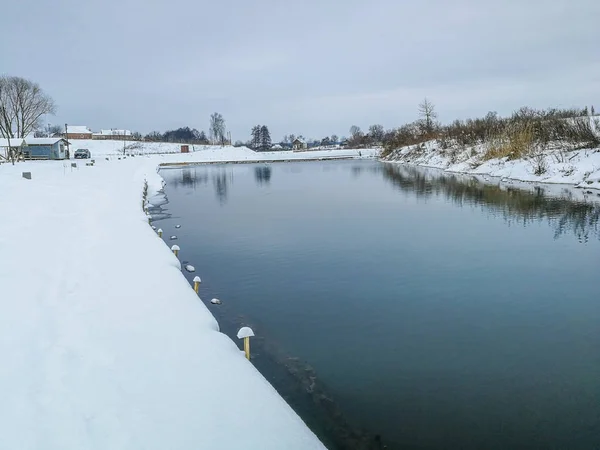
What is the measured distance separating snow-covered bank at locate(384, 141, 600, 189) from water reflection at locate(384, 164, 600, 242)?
6.82 feet

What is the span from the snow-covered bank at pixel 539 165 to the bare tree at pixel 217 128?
91.6 metres

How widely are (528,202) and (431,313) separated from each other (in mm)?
15020

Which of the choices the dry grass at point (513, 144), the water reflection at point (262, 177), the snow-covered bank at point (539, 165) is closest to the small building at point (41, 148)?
the water reflection at point (262, 177)

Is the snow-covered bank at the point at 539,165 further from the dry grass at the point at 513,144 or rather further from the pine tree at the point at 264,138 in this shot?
the pine tree at the point at 264,138

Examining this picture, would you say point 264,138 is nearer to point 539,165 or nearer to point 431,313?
point 539,165

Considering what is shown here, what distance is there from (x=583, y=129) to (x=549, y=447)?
103ft

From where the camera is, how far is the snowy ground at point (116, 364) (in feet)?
13.1

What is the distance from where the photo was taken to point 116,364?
17.1 feet

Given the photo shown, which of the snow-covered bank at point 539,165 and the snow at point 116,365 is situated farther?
the snow-covered bank at point 539,165

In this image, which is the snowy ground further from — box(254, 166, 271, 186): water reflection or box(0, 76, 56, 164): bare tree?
box(0, 76, 56, 164): bare tree

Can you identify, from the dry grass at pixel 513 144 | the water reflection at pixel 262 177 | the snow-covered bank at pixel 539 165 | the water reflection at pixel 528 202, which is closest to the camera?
the water reflection at pixel 528 202

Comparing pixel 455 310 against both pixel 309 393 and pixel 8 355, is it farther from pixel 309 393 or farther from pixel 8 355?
pixel 8 355

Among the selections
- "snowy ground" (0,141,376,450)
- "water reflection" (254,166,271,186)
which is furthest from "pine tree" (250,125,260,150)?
"snowy ground" (0,141,376,450)

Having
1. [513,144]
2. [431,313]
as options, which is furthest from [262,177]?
[431,313]
